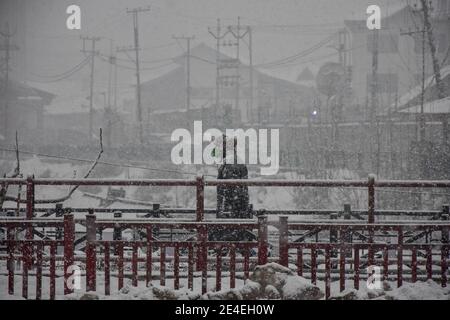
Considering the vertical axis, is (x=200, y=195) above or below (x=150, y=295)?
above

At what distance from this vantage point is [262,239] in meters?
6.20

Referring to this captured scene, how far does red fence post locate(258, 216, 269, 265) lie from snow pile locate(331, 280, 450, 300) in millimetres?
1015

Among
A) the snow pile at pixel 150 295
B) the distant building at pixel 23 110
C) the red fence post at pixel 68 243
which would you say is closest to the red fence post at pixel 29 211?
the red fence post at pixel 68 243

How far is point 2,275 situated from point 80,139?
39.2 meters

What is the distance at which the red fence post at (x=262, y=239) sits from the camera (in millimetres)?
6105

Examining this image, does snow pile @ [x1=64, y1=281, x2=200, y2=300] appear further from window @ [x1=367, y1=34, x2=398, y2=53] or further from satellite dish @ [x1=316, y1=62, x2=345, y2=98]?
window @ [x1=367, y1=34, x2=398, y2=53]

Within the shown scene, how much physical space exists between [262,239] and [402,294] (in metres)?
1.93

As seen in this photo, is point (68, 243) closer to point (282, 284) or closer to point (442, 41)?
point (282, 284)

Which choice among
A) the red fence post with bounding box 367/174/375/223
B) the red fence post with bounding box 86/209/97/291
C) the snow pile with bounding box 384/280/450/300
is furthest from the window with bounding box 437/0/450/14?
the red fence post with bounding box 86/209/97/291

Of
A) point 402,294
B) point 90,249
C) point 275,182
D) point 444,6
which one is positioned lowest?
point 402,294

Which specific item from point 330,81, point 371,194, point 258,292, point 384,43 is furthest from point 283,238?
point 384,43

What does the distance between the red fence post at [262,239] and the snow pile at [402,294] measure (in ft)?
3.33

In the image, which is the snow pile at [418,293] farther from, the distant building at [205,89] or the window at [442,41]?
the distant building at [205,89]
